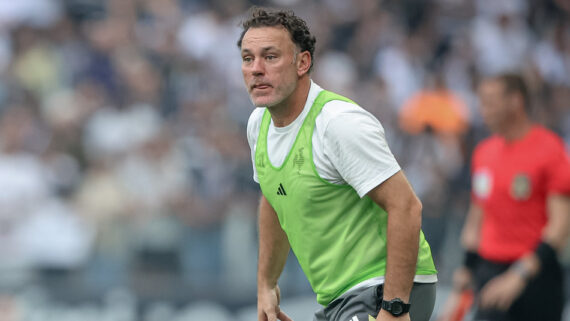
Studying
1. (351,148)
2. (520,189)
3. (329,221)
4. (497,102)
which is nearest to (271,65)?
(351,148)

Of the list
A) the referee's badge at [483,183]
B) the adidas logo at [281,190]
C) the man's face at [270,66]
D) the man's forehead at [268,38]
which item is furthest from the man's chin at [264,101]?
the referee's badge at [483,183]

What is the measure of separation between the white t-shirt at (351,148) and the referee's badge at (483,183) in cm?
316

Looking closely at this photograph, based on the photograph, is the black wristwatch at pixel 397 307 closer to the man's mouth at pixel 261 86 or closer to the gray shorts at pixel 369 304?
the gray shorts at pixel 369 304

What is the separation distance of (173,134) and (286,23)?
6228 mm

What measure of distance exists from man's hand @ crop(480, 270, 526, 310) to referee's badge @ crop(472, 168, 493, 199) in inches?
24.3

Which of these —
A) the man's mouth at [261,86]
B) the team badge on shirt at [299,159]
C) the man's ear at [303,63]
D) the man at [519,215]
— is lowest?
the man at [519,215]

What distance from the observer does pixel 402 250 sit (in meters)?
3.71

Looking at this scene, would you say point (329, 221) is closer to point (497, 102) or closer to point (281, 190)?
point (281, 190)

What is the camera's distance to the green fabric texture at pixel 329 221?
3.92 metres

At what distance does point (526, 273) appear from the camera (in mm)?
6406

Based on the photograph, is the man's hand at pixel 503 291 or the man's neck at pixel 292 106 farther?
the man's hand at pixel 503 291

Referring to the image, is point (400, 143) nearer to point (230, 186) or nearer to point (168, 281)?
point (230, 186)

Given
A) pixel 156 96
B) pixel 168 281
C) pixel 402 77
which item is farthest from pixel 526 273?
pixel 402 77

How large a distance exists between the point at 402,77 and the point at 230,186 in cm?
387
